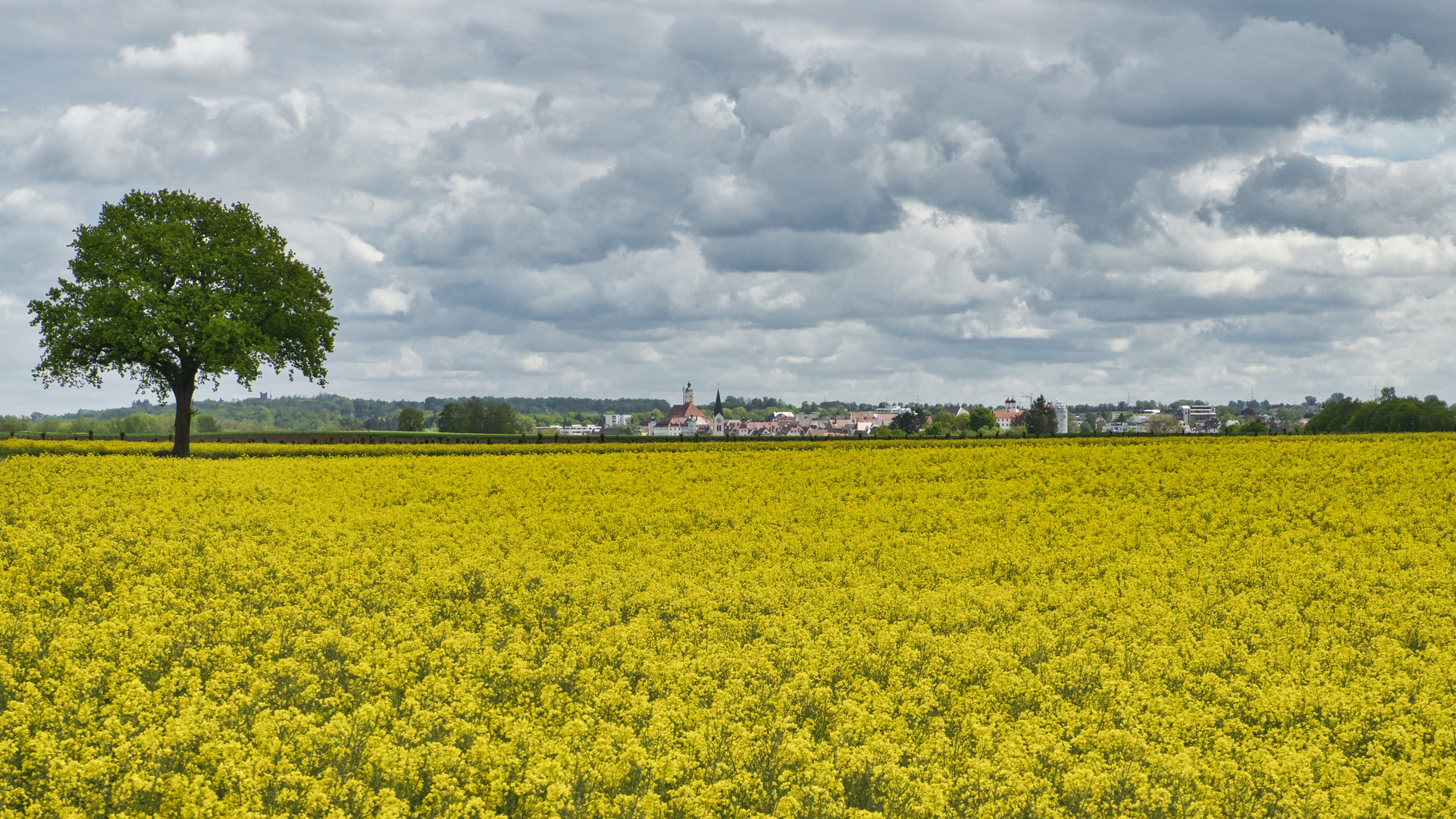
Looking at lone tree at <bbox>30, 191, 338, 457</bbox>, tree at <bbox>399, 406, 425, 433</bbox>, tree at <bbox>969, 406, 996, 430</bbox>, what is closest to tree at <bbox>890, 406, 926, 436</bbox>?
tree at <bbox>969, 406, 996, 430</bbox>

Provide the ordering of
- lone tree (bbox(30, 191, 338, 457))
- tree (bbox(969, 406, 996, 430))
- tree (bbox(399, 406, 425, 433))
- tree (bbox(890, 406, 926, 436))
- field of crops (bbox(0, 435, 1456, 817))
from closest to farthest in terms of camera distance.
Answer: field of crops (bbox(0, 435, 1456, 817)) < lone tree (bbox(30, 191, 338, 457)) < tree (bbox(969, 406, 996, 430)) < tree (bbox(399, 406, 425, 433)) < tree (bbox(890, 406, 926, 436))

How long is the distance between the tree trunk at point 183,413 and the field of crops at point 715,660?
25.2 meters

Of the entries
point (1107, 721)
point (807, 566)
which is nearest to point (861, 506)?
point (807, 566)

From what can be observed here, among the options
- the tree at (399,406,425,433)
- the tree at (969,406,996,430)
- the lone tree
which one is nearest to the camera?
the lone tree

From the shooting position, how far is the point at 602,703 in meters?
9.77

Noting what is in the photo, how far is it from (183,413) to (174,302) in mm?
5971

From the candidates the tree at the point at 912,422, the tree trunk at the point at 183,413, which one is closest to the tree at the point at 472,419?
the tree at the point at 912,422

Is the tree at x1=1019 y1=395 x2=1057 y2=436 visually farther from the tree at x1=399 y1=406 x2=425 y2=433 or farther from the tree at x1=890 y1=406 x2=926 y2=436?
the tree at x1=399 y1=406 x2=425 y2=433

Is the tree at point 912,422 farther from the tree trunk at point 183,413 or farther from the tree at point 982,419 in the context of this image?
the tree trunk at point 183,413

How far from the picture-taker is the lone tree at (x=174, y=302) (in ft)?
155

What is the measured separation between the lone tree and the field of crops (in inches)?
985

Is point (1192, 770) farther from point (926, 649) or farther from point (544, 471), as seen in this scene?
point (544, 471)

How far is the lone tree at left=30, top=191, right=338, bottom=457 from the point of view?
155 feet

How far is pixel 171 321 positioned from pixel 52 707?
4429 cm
